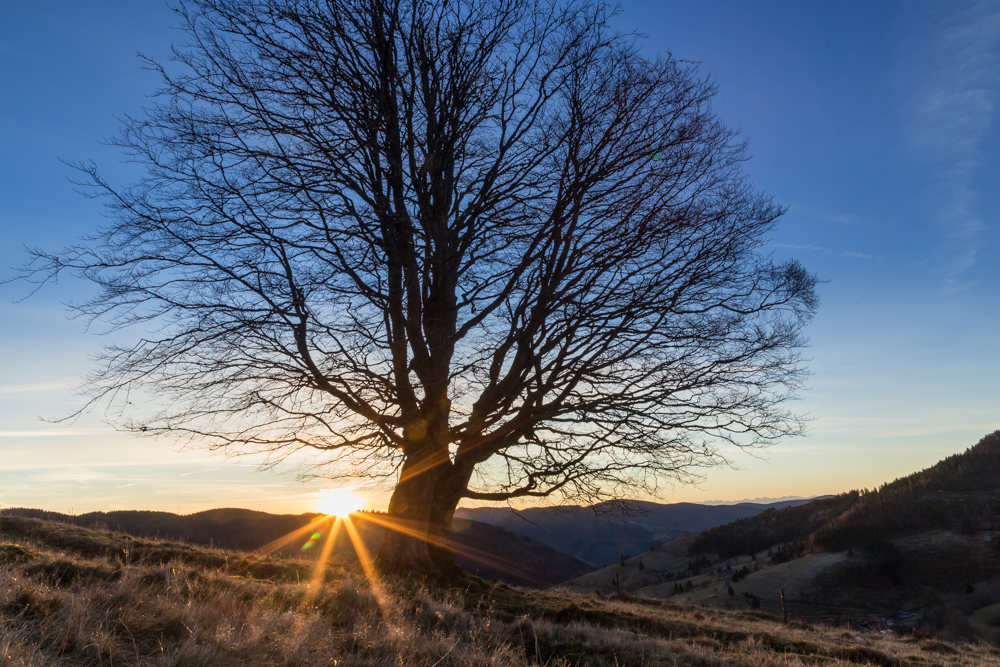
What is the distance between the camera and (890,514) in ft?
141

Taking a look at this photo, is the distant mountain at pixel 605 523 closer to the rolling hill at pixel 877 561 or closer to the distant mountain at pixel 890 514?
the rolling hill at pixel 877 561

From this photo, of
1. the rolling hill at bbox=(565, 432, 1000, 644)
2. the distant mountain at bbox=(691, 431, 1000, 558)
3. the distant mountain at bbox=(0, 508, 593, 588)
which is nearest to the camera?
the distant mountain at bbox=(0, 508, 593, 588)

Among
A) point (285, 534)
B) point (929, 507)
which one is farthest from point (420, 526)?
point (929, 507)

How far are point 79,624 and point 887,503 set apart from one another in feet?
181

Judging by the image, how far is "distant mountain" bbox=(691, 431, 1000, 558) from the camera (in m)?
40.1

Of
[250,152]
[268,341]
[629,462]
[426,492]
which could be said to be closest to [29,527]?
[268,341]

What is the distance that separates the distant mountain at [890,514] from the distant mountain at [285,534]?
19.3m

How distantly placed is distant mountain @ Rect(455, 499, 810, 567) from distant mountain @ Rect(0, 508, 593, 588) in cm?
119

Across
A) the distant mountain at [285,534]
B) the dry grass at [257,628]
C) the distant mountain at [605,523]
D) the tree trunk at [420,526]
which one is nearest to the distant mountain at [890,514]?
the distant mountain at [605,523]

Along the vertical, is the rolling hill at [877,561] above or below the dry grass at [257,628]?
below

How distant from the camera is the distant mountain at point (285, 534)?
1496 cm

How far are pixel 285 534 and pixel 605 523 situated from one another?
92.3 ft

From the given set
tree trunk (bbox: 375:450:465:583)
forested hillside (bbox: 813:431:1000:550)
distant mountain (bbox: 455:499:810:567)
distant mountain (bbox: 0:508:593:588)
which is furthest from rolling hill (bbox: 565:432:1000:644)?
tree trunk (bbox: 375:450:465:583)

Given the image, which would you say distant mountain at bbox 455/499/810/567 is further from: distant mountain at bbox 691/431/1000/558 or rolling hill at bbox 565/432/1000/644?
distant mountain at bbox 691/431/1000/558
